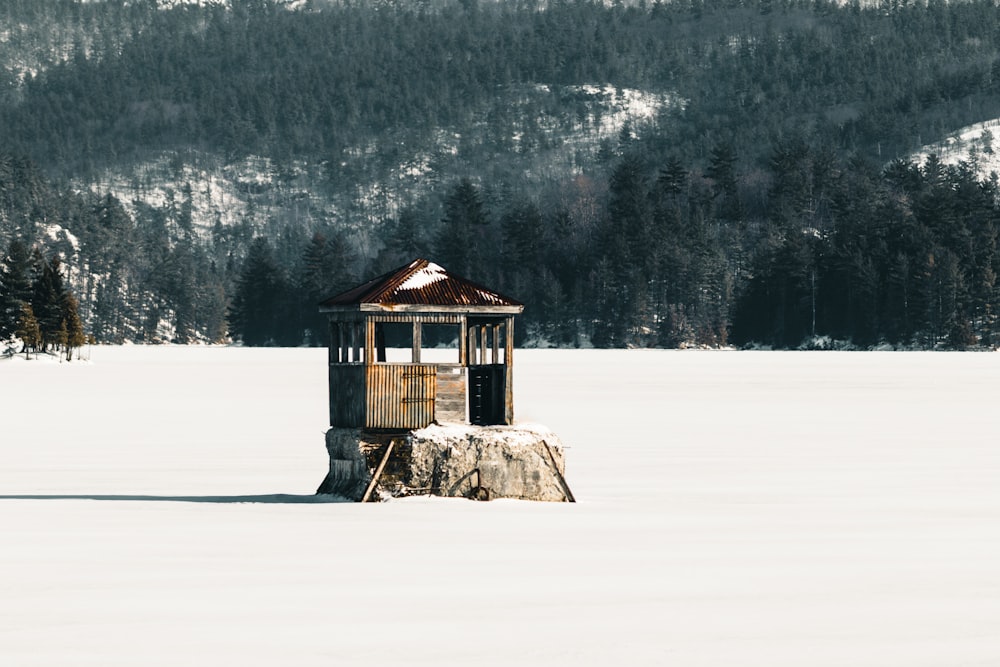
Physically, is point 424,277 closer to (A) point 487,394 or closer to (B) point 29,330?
(A) point 487,394

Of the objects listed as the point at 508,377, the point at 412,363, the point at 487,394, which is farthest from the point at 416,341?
the point at 487,394

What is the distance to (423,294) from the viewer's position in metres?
27.9

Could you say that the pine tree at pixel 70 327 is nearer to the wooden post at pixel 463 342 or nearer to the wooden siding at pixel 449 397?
the wooden post at pixel 463 342

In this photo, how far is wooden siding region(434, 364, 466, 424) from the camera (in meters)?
27.5

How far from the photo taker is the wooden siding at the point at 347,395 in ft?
89.5

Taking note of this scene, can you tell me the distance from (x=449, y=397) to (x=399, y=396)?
0.86 m

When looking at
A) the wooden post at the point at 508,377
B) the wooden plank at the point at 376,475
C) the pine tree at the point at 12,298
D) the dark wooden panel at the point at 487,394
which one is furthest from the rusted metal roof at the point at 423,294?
the pine tree at the point at 12,298

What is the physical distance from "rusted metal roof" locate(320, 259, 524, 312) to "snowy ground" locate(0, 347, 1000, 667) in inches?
132

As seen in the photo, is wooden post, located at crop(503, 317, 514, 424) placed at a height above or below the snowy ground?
above

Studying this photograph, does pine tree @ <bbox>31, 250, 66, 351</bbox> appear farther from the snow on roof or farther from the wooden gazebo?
the snow on roof

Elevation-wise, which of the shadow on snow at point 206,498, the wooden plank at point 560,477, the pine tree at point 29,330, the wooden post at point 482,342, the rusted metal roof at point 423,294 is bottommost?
the pine tree at point 29,330

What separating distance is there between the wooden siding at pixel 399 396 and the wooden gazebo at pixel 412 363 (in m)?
0.02

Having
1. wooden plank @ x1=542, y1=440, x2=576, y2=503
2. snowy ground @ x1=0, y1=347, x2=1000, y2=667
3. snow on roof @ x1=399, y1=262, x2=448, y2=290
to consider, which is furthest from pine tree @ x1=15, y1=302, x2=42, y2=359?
wooden plank @ x1=542, y1=440, x2=576, y2=503

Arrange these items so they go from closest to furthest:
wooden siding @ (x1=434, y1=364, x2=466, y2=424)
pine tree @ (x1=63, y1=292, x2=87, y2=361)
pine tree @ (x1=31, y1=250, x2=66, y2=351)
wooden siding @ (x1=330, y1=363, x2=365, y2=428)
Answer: wooden siding @ (x1=330, y1=363, x2=365, y2=428)
wooden siding @ (x1=434, y1=364, x2=466, y2=424)
pine tree @ (x1=63, y1=292, x2=87, y2=361)
pine tree @ (x1=31, y1=250, x2=66, y2=351)
